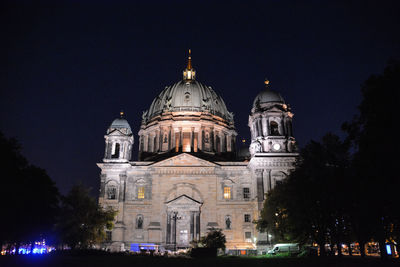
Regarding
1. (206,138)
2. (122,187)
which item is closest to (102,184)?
(122,187)

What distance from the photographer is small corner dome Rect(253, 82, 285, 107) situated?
53688mm

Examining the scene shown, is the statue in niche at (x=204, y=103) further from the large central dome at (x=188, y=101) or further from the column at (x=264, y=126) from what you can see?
the column at (x=264, y=126)

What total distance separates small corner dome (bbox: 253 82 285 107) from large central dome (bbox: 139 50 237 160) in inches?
479

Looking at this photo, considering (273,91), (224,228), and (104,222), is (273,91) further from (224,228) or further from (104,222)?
(104,222)

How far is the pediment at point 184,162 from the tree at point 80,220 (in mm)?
11888

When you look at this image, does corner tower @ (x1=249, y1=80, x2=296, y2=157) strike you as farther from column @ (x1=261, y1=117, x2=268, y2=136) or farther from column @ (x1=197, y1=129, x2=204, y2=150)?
column @ (x1=197, y1=129, x2=204, y2=150)

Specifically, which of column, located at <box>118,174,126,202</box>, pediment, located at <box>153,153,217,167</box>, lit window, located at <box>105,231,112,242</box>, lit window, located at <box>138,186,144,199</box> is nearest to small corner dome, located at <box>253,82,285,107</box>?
pediment, located at <box>153,153,217,167</box>

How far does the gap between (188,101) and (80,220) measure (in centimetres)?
3226

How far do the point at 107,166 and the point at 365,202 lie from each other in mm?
41217

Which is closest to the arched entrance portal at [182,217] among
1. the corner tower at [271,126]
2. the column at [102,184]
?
the column at [102,184]

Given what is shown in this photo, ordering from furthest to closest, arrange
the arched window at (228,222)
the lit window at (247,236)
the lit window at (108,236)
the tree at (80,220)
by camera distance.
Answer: the arched window at (228,222) → the lit window at (108,236) → the lit window at (247,236) → the tree at (80,220)

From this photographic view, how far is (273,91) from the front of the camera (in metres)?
55.3

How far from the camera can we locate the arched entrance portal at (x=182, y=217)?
48969 millimetres

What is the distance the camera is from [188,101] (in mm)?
66562
